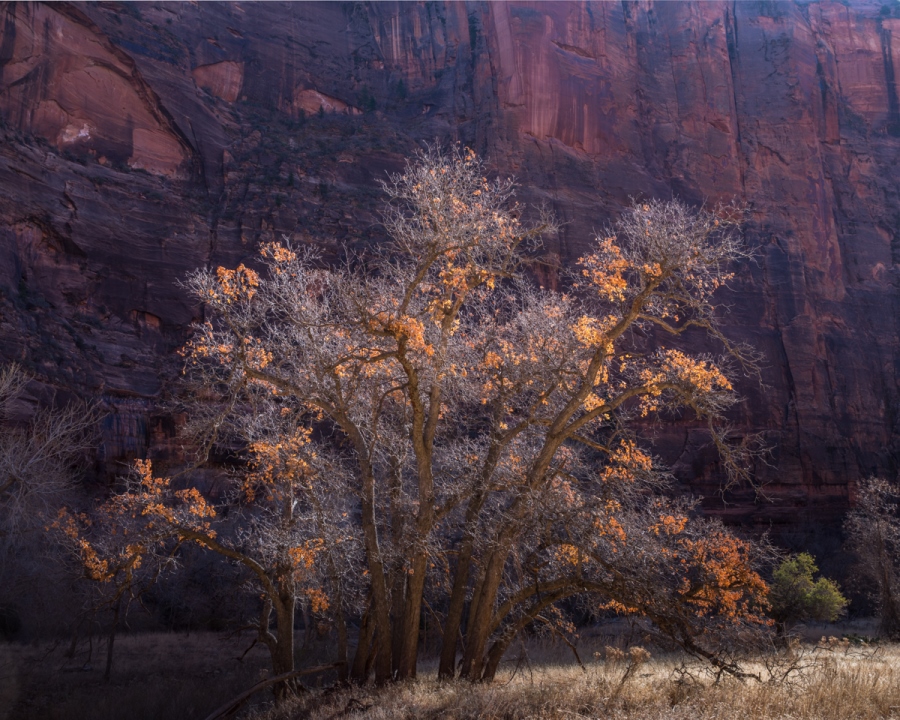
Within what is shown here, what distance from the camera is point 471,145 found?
4822 centimetres

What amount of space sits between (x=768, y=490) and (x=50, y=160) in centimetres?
4077

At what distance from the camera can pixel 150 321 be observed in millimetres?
37906

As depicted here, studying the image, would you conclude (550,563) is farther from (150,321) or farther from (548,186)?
(548,186)

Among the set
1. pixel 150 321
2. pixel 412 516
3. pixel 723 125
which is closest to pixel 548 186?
pixel 723 125

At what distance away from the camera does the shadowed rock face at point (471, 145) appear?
36875 mm

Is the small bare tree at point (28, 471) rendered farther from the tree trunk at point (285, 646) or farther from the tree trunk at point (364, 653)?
the tree trunk at point (364, 653)

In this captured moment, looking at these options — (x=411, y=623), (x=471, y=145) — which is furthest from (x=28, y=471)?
(x=471, y=145)

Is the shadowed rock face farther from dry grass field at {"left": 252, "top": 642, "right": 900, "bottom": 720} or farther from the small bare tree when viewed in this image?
dry grass field at {"left": 252, "top": 642, "right": 900, "bottom": 720}

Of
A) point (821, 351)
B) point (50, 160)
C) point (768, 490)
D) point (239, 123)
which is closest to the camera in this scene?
point (50, 160)

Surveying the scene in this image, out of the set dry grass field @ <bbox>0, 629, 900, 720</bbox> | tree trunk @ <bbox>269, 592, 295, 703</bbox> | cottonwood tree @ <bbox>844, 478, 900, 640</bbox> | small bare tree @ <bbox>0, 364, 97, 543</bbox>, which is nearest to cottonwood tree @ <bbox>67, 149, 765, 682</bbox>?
dry grass field @ <bbox>0, 629, 900, 720</bbox>

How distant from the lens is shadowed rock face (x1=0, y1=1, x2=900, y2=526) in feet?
121

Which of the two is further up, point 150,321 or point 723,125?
point 723,125

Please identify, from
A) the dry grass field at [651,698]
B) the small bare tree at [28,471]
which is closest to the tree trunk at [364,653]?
the dry grass field at [651,698]

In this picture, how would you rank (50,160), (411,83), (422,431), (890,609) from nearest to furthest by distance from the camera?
(422,431) < (890,609) < (50,160) < (411,83)
